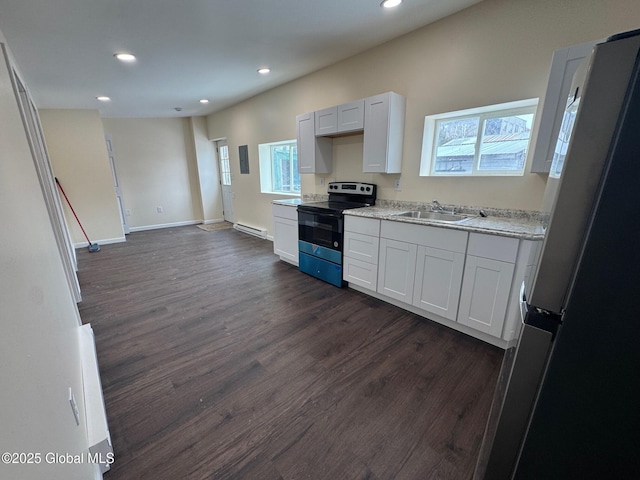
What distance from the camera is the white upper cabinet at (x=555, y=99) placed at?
5.47 ft

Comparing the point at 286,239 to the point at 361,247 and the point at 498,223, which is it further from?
the point at 498,223

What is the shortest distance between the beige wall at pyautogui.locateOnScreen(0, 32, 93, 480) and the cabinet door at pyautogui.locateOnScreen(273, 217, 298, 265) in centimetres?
257

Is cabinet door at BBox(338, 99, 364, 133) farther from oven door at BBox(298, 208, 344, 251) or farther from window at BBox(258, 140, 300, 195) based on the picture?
window at BBox(258, 140, 300, 195)

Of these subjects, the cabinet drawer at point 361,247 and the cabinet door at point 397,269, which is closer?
the cabinet door at point 397,269

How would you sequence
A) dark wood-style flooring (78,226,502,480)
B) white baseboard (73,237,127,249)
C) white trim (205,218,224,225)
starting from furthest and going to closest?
white trim (205,218,224,225) < white baseboard (73,237,127,249) < dark wood-style flooring (78,226,502,480)

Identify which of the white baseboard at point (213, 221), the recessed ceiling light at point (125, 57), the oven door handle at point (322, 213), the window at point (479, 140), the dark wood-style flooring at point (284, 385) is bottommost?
the dark wood-style flooring at point (284, 385)

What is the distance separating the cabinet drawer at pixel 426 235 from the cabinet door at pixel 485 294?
144mm

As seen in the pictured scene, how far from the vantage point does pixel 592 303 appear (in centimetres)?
63

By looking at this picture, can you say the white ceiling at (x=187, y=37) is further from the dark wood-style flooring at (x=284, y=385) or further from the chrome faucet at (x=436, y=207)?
the dark wood-style flooring at (x=284, y=385)

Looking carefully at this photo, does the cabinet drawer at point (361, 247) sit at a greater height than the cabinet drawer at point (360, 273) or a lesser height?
greater

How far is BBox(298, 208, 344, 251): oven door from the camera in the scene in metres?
3.02

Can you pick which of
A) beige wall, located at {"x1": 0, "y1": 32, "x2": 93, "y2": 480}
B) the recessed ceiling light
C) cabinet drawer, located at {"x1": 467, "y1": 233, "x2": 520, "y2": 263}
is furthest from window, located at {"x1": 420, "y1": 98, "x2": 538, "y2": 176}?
the recessed ceiling light

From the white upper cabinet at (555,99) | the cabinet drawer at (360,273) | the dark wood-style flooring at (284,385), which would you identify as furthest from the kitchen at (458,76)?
the dark wood-style flooring at (284,385)

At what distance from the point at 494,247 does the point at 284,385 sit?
1.77 m
